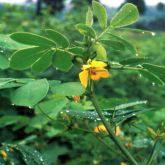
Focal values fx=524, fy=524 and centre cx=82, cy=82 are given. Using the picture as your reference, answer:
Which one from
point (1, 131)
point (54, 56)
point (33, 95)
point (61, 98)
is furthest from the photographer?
point (1, 131)

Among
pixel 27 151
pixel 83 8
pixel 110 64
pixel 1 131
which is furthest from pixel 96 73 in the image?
pixel 83 8

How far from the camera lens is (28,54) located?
36.7 inches

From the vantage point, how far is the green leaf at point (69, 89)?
3.09 feet

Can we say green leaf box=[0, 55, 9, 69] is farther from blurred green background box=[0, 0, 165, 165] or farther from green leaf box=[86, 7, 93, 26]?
green leaf box=[86, 7, 93, 26]

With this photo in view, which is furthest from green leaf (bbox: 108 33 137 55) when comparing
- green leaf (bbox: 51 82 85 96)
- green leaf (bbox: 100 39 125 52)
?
green leaf (bbox: 51 82 85 96)

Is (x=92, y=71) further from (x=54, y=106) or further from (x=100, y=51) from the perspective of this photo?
(x=54, y=106)

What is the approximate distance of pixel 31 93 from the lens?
0.87m

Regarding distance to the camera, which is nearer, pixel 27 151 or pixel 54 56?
pixel 54 56

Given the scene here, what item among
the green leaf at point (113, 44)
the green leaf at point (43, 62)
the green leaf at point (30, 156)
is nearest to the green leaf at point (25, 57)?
the green leaf at point (43, 62)

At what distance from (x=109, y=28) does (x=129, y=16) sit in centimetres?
5

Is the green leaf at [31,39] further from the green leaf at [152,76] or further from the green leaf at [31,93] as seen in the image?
the green leaf at [152,76]

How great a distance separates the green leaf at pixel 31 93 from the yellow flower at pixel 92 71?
0.08 metres

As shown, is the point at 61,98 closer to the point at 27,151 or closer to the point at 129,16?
the point at 27,151

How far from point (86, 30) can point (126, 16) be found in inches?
3.2
